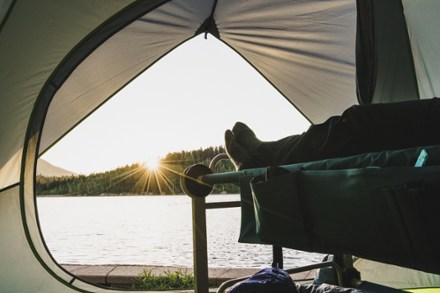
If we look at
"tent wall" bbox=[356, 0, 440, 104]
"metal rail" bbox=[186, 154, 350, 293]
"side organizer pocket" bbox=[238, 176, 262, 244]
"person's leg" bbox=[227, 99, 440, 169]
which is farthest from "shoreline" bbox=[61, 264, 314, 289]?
"person's leg" bbox=[227, 99, 440, 169]

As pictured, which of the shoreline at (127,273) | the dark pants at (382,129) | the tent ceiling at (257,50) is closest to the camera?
the dark pants at (382,129)

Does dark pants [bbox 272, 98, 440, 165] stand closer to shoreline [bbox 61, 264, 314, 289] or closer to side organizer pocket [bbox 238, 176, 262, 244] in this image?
side organizer pocket [bbox 238, 176, 262, 244]

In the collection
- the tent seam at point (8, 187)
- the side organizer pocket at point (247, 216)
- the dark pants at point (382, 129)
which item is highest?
the dark pants at point (382, 129)

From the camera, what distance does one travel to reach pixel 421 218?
78 cm

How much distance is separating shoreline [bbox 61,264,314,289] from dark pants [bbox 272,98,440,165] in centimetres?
218

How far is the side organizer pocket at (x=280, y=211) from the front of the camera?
108cm

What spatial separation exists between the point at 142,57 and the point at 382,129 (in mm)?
1863

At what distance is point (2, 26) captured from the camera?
178 centimetres

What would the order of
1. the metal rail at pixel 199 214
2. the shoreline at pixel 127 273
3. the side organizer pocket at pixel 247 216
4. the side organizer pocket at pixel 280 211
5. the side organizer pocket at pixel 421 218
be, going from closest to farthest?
the side organizer pocket at pixel 421 218 < the side organizer pocket at pixel 280 211 < the side organizer pocket at pixel 247 216 < the metal rail at pixel 199 214 < the shoreline at pixel 127 273

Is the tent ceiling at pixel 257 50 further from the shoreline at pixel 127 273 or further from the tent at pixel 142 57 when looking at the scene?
the shoreline at pixel 127 273

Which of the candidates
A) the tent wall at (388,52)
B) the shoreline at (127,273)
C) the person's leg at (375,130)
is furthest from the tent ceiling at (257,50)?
the person's leg at (375,130)

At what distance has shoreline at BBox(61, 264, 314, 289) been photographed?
11.1ft

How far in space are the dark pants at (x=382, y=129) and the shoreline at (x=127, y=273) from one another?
2177 millimetres

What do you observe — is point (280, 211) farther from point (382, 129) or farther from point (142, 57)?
point (142, 57)
